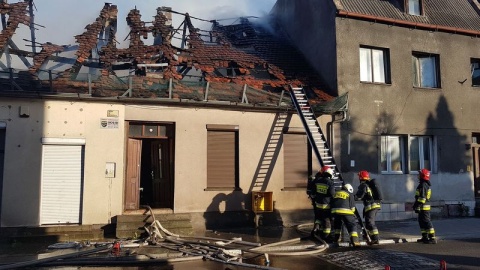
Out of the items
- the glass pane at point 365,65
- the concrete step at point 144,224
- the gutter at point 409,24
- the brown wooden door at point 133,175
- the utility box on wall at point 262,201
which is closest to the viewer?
the concrete step at point 144,224

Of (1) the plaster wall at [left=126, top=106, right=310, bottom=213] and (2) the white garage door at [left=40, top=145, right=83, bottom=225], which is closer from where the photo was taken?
(2) the white garage door at [left=40, top=145, right=83, bottom=225]

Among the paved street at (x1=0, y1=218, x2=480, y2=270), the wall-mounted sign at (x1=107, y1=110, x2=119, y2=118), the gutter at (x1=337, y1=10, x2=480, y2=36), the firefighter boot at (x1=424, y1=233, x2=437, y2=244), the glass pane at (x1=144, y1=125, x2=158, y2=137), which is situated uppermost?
the gutter at (x1=337, y1=10, x2=480, y2=36)

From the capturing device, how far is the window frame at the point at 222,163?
12875 mm

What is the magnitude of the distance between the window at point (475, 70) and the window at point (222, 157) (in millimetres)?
9816

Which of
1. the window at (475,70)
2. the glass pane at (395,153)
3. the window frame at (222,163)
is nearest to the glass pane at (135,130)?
the window frame at (222,163)

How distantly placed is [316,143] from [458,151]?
6.30 m

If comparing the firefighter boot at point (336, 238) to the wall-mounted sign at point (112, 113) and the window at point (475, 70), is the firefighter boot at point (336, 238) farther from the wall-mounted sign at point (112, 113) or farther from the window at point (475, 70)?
the window at point (475, 70)

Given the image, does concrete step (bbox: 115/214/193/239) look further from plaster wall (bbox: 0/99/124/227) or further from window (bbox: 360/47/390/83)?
window (bbox: 360/47/390/83)

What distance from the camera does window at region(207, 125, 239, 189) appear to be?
1292 centimetres

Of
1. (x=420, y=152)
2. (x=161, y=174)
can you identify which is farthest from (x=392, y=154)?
(x=161, y=174)

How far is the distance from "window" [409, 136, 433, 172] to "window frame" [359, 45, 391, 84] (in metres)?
2.35

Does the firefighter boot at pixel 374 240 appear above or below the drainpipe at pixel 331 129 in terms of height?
below

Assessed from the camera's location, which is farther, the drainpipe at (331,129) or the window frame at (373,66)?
the window frame at (373,66)

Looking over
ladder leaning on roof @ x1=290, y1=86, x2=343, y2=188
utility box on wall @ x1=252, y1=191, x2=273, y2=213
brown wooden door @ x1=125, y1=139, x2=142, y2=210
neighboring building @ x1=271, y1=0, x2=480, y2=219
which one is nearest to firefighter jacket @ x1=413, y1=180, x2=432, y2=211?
ladder leaning on roof @ x1=290, y1=86, x2=343, y2=188
